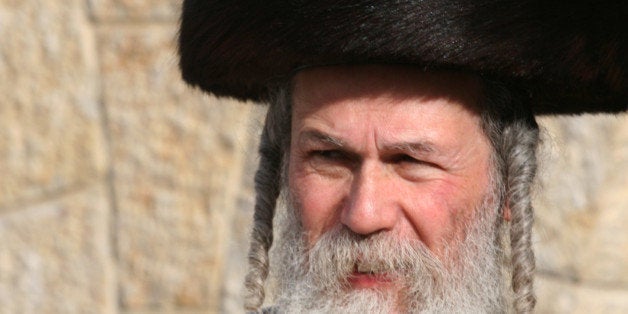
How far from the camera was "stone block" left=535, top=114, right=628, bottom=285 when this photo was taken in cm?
454

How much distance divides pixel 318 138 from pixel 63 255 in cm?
190

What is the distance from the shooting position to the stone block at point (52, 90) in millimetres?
4949

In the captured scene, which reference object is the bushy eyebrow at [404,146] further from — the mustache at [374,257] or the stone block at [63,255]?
the stone block at [63,255]

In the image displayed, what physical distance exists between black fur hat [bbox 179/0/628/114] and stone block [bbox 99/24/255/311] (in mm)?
1637

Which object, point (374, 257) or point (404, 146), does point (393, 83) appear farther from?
point (374, 257)

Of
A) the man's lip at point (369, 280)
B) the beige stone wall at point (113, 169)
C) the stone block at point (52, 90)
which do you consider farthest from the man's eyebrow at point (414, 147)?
the stone block at point (52, 90)

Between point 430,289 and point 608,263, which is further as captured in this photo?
point 608,263

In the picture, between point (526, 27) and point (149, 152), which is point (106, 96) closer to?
point (149, 152)

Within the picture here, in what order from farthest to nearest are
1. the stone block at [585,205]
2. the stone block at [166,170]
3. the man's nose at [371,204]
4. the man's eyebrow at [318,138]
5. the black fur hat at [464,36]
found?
the stone block at [166,170] → the stone block at [585,205] → the man's eyebrow at [318,138] → the man's nose at [371,204] → the black fur hat at [464,36]

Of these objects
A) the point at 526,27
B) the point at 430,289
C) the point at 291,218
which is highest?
the point at 526,27

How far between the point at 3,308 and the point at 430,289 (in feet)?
7.41

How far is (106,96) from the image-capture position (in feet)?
16.2

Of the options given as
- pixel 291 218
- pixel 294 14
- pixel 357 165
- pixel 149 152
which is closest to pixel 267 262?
pixel 291 218

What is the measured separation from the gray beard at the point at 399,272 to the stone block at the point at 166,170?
1.31 m
